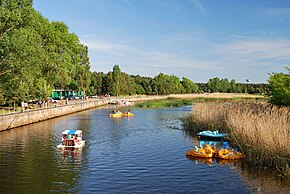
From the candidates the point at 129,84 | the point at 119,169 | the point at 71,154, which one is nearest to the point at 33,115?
the point at 71,154

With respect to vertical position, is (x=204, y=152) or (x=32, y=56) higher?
(x=32, y=56)

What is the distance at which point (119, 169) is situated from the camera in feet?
73.4

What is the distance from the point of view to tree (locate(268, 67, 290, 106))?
1237 inches

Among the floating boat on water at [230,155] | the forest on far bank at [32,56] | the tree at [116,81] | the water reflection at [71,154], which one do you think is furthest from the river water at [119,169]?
the tree at [116,81]

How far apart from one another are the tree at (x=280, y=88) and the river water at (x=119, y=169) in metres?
9.51

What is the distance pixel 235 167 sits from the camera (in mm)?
22703

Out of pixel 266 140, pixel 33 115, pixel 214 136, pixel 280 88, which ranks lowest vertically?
pixel 214 136

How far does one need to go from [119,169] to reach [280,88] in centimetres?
1893

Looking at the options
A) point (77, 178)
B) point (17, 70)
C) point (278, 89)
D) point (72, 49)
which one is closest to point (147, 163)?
point (77, 178)

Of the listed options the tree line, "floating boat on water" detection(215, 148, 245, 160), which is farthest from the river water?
the tree line

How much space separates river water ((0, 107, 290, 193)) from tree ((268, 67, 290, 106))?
31.2 ft

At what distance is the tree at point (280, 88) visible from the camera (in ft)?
103

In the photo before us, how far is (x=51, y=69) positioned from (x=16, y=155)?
4266cm

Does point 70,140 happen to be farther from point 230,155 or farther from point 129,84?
point 129,84
